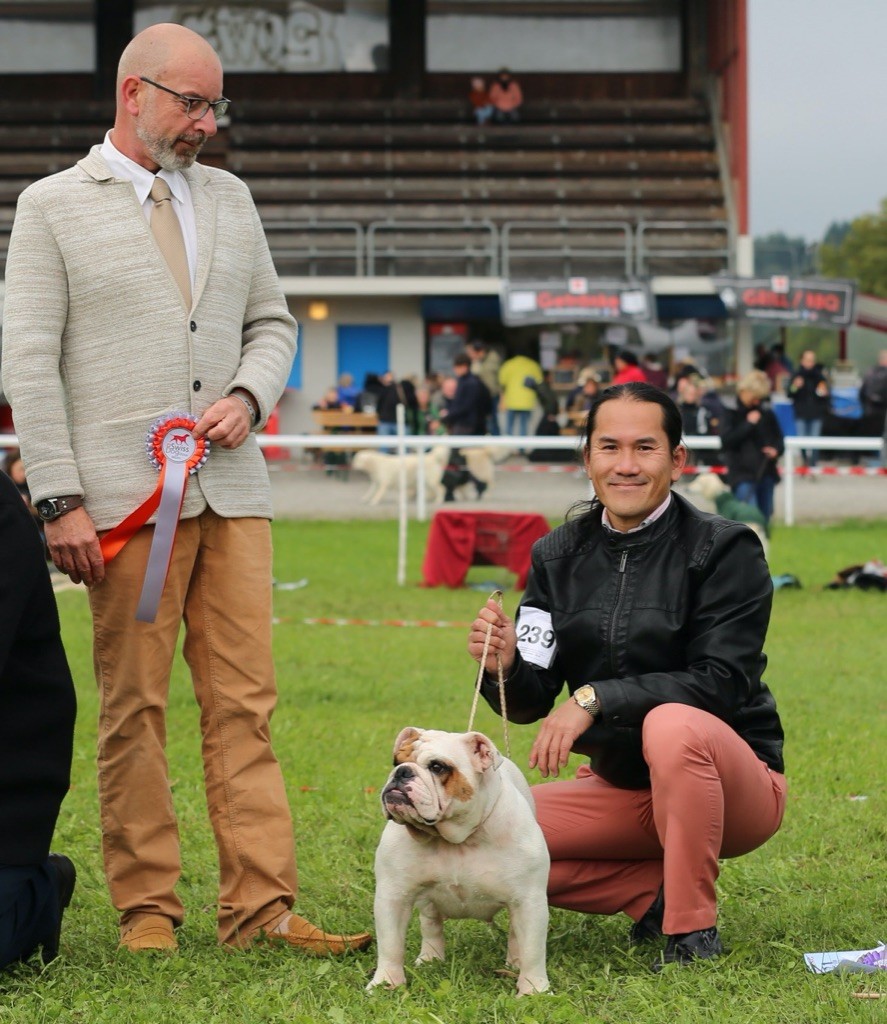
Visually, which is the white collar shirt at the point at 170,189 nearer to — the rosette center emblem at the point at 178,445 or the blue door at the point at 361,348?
the rosette center emblem at the point at 178,445

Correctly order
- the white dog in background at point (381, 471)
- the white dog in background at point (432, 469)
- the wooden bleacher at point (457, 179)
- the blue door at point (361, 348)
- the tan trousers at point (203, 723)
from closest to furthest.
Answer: the tan trousers at point (203, 723) < the white dog in background at point (432, 469) < the white dog in background at point (381, 471) < the wooden bleacher at point (457, 179) < the blue door at point (361, 348)

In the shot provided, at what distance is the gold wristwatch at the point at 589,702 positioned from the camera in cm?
354

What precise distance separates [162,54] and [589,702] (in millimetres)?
1744

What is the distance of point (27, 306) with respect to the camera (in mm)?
3762

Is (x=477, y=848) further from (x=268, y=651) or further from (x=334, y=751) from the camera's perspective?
(x=334, y=751)

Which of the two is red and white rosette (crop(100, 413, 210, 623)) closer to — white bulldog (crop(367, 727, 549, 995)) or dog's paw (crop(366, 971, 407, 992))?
white bulldog (crop(367, 727, 549, 995))

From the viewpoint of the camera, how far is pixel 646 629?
3664mm

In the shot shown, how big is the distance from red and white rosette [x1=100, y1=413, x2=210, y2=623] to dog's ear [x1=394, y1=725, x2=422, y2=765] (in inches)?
29.4

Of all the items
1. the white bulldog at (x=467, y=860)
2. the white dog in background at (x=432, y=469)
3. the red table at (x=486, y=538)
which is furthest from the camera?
the white dog in background at (x=432, y=469)

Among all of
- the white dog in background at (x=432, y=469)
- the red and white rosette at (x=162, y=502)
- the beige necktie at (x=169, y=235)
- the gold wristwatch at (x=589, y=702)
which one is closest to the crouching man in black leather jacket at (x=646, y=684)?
the gold wristwatch at (x=589, y=702)

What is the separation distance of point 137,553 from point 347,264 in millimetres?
25332

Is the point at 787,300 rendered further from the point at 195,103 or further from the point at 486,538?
the point at 195,103

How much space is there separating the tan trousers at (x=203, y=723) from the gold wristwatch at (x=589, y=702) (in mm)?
831

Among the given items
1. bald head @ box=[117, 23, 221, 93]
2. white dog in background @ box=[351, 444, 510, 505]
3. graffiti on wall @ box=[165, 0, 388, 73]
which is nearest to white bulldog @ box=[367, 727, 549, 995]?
bald head @ box=[117, 23, 221, 93]
